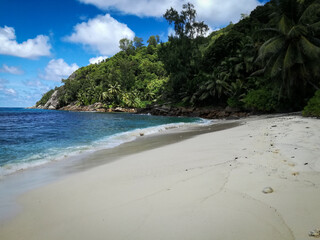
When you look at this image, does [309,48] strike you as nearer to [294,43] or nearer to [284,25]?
[294,43]

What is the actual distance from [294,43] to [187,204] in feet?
63.2

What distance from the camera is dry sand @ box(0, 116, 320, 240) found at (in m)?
1.99

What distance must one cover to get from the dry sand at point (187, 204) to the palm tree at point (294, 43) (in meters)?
15.2

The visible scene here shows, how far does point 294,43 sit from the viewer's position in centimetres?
1616

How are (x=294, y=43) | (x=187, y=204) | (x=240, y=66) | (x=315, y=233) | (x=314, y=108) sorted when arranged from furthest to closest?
(x=240, y=66)
(x=294, y=43)
(x=314, y=108)
(x=187, y=204)
(x=315, y=233)

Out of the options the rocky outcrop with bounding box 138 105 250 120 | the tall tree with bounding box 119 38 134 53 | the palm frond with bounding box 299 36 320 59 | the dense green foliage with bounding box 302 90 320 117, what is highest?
the tall tree with bounding box 119 38 134 53

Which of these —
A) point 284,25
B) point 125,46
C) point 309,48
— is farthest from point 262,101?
point 125,46

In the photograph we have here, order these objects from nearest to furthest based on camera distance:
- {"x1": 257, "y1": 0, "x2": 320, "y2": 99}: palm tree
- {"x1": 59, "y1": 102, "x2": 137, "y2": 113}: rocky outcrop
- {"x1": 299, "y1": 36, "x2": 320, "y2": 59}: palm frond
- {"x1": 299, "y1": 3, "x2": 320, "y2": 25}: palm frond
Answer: {"x1": 299, "y1": 36, "x2": 320, "y2": 59}: palm frond
{"x1": 299, "y1": 3, "x2": 320, "y2": 25}: palm frond
{"x1": 257, "y1": 0, "x2": 320, "y2": 99}: palm tree
{"x1": 59, "y1": 102, "x2": 137, "y2": 113}: rocky outcrop

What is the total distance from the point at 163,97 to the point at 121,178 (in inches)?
1709

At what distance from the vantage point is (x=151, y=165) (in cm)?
490

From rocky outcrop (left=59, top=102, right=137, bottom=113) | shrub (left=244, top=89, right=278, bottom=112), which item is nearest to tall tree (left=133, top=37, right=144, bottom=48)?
rocky outcrop (left=59, top=102, right=137, bottom=113)

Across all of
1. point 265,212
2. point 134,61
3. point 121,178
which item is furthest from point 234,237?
point 134,61

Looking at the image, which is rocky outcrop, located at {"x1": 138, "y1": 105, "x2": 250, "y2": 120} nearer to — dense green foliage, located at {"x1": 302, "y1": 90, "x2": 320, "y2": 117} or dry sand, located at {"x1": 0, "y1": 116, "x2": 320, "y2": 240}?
dense green foliage, located at {"x1": 302, "y1": 90, "x2": 320, "y2": 117}

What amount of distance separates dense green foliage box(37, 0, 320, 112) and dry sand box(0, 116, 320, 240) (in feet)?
53.1
